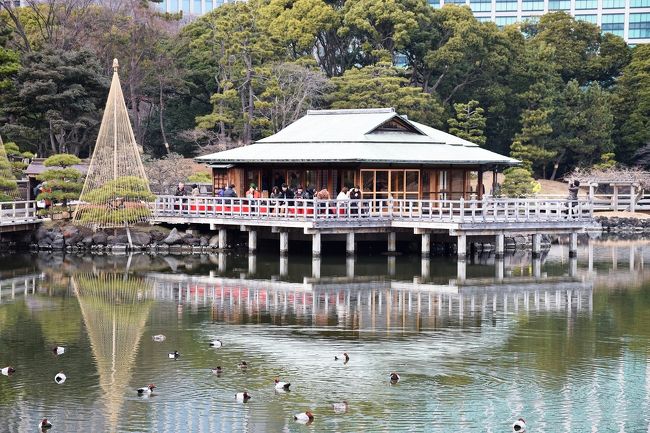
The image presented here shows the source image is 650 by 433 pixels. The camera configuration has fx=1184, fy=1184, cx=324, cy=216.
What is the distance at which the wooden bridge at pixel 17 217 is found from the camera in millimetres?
40469

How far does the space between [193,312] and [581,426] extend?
13.0 meters

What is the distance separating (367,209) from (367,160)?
5.67 ft

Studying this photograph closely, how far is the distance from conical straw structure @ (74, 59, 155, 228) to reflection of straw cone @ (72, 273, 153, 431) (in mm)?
6311

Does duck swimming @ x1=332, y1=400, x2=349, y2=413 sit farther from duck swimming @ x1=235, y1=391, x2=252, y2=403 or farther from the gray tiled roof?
the gray tiled roof

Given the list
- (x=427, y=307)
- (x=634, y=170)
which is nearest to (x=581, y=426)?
(x=427, y=307)

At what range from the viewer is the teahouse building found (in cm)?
4228

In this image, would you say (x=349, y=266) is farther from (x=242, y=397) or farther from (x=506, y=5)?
(x=506, y=5)

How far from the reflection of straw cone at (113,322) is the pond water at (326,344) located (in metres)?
0.07

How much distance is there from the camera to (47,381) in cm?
2102

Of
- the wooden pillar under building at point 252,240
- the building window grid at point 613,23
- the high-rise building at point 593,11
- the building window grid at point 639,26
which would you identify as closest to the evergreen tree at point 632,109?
the high-rise building at point 593,11

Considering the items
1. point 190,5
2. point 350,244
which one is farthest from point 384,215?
point 190,5

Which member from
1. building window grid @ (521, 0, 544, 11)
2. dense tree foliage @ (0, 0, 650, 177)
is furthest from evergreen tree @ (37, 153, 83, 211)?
building window grid @ (521, 0, 544, 11)

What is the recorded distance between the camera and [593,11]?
9869cm

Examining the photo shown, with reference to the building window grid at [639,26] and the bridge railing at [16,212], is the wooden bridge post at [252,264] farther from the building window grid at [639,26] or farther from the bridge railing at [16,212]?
the building window grid at [639,26]
